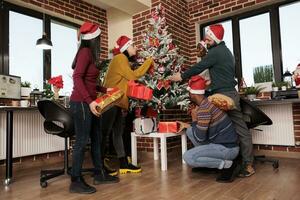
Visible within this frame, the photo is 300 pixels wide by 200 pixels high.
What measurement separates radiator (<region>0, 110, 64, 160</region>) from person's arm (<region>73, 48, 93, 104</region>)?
5.19ft

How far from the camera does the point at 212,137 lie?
238cm

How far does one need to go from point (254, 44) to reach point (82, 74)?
10.2 ft

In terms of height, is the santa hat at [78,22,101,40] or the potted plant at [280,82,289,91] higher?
the santa hat at [78,22,101,40]

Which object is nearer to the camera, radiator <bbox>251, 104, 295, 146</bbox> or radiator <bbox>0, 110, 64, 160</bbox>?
radiator <bbox>0, 110, 64, 160</bbox>

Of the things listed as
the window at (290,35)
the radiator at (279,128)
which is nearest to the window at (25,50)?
the radiator at (279,128)

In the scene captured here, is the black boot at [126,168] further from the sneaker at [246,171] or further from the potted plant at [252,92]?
the potted plant at [252,92]

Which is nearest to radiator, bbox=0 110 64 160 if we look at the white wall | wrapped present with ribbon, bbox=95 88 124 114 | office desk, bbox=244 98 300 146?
wrapped present with ribbon, bbox=95 88 124 114

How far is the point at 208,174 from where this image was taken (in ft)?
8.60

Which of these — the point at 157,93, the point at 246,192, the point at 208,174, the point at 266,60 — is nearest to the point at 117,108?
the point at 157,93

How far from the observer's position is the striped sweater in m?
2.29

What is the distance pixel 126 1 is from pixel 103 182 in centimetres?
269

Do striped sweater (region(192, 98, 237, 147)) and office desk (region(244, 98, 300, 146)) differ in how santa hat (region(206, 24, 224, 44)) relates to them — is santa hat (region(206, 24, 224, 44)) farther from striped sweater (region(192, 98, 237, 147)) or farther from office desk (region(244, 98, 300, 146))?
office desk (region(244, 98, 300, 146))

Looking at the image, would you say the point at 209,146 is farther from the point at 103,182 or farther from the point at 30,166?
the point at 30,166

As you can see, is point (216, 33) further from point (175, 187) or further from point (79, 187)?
point (79, 187)
